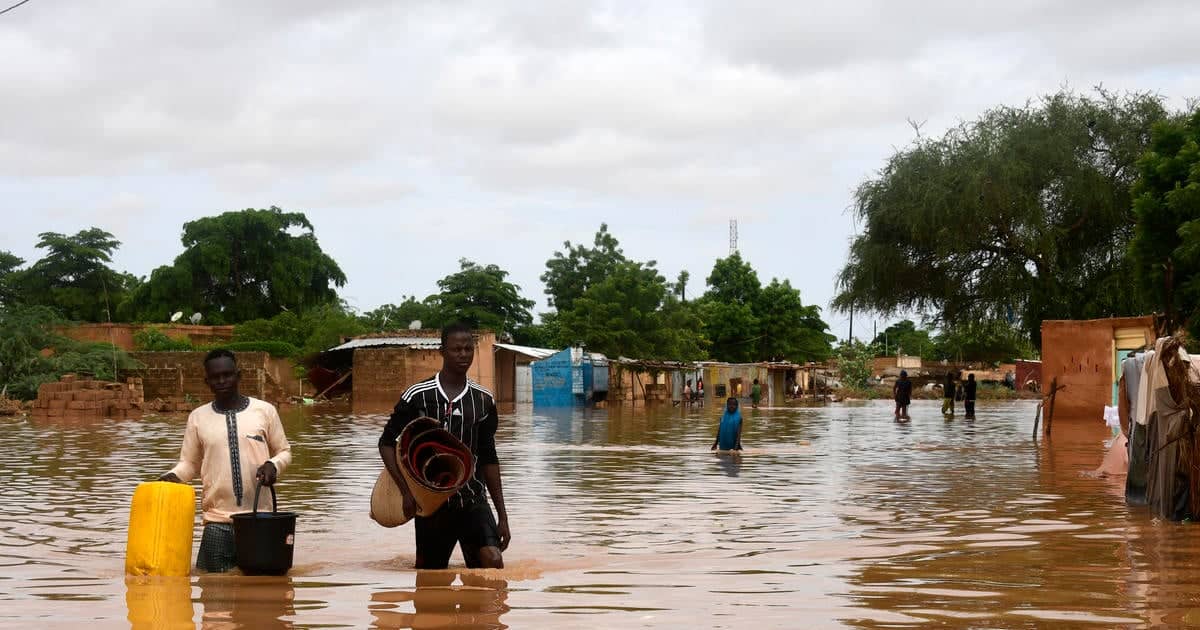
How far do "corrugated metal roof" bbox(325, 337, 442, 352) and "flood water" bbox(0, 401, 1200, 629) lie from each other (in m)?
30.3

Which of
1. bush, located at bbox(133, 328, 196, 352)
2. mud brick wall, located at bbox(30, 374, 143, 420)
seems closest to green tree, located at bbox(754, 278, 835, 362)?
bush, located at bbox(133, 328, 196, 352)

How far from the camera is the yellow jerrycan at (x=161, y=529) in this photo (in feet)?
23.2

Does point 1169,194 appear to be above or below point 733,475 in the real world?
above

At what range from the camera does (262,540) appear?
701 cm

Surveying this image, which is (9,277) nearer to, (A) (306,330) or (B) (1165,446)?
(A) (306,330)

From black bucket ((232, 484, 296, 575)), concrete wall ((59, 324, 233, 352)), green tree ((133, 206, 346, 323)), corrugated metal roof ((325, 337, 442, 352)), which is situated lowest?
black bucket ((232, 484, 296, 575))

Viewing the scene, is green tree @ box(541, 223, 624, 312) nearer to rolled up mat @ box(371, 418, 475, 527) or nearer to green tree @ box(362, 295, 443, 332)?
green tree @ box(362, 295, 443, 332)

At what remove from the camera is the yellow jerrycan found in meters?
7.09

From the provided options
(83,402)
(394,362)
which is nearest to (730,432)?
(83,402)

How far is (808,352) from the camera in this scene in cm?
8288

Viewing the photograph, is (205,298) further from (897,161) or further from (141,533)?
(141,533)

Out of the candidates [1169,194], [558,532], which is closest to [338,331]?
[1169,194]

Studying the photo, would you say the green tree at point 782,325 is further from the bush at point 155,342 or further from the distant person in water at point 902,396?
the distant person in water at point 902,396

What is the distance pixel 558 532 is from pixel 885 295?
29.1 m
